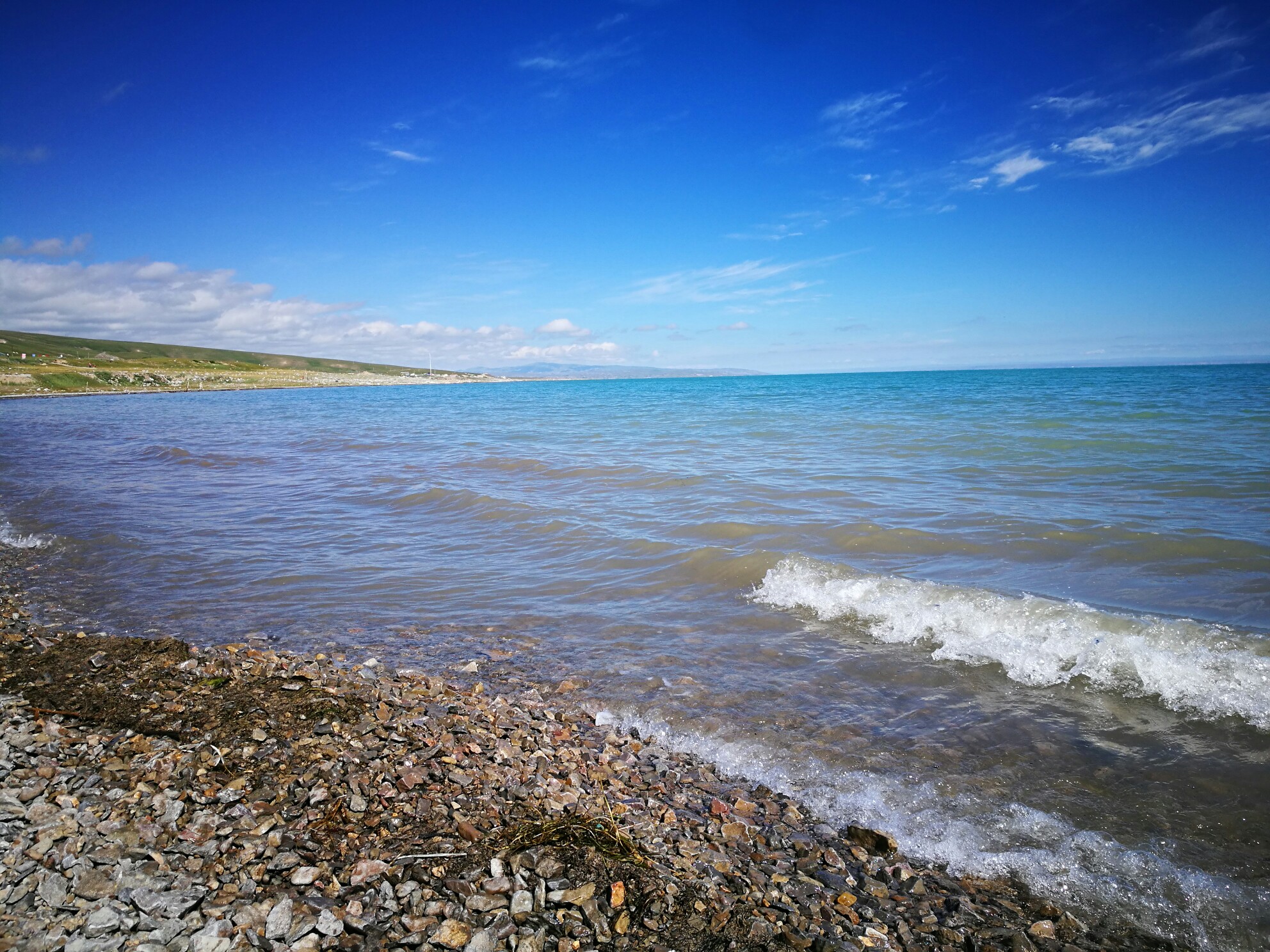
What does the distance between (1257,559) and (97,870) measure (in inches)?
562

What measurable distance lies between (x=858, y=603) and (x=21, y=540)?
15.3 m

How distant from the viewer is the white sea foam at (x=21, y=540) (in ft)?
38.1

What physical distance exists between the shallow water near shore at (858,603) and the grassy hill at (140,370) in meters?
68.7

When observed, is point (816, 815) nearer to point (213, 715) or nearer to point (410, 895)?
point (410, 895)

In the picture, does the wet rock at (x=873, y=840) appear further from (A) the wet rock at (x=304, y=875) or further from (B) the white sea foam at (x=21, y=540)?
(B) the white sea foam at (x=21, y=540)

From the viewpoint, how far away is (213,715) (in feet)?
17.2

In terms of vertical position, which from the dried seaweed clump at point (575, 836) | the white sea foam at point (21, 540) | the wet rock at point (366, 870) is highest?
Answer: the wet rock at point (366, 870)

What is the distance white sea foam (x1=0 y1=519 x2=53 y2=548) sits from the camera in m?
11.6

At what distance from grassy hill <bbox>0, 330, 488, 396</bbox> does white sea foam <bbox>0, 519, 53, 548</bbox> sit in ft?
230

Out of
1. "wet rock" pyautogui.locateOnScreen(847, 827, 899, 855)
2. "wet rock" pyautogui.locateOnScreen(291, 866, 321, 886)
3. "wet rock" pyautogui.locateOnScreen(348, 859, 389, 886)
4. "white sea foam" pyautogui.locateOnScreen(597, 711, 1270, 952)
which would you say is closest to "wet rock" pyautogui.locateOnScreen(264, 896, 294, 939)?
"wet rock" pyautogui.locateOnScreen(291, 866, 321, 886)

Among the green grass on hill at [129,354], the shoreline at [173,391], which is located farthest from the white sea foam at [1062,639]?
the green grass on hill at [129,354]

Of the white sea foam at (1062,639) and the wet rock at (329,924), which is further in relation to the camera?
the white sea foam at (1062,639)

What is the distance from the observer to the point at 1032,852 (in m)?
4.11

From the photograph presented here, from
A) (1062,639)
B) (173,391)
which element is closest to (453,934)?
(1062,639)
